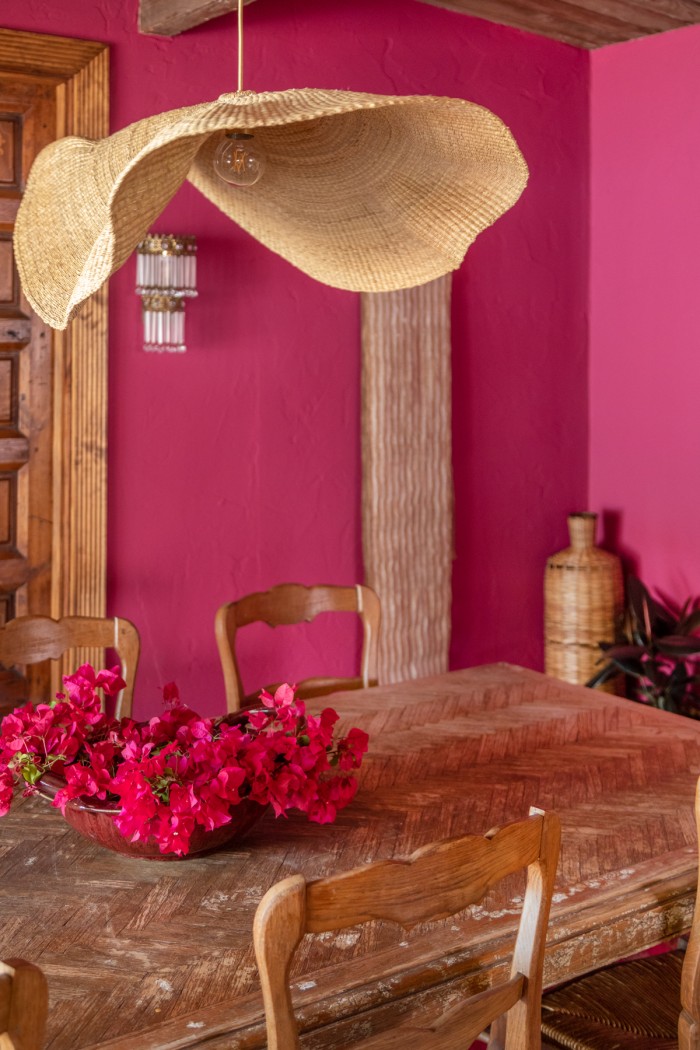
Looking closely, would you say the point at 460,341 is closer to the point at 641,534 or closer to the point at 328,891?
the point at 641,534

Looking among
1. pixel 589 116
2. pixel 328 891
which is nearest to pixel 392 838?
pixel 328 891

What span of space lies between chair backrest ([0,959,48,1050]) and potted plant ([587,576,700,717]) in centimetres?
316

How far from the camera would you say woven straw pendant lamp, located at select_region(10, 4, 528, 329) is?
4.50ft

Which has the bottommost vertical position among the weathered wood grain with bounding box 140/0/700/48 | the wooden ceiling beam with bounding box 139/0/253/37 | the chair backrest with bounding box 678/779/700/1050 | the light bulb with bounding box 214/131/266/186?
the chair backrest with bounding box 678/779/700/1050

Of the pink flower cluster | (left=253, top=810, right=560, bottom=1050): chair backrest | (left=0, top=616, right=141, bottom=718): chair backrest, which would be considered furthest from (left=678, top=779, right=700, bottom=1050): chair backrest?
(left=0, top=616, right=141, bottom=718): chair backrest

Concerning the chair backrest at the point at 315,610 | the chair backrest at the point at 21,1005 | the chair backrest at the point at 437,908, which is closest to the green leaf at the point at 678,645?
the chair backrest at the point at 315,610

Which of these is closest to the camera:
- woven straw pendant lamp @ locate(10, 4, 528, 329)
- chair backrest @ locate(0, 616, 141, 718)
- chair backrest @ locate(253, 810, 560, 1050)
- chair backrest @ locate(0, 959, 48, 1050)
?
chair backrest @ locate(0, 959, 48, 1050)

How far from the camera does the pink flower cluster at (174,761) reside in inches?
66.6

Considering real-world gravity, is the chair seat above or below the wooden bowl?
below

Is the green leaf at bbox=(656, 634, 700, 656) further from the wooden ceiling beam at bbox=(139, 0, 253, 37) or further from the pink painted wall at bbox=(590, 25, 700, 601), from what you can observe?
the wooden ceiling beam at bbox=(139, 0, 253, 37)

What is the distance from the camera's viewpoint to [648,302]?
4293 mm

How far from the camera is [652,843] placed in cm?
189

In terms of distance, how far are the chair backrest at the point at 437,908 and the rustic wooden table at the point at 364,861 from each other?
5.4 inches

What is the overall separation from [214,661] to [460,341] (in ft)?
4.83
